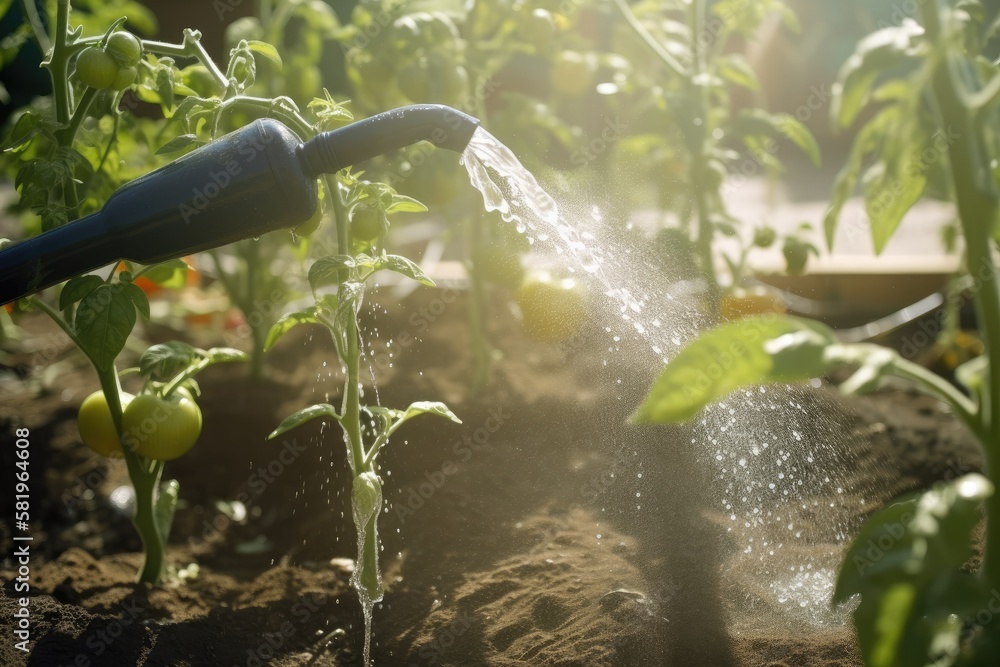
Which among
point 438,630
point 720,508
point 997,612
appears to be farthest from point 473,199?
point 997,612

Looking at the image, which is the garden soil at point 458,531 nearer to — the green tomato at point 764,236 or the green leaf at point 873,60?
the green tomato at point 764,236

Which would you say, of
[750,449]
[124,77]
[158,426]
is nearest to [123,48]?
[124,77]

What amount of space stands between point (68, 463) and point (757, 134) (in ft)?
5.94

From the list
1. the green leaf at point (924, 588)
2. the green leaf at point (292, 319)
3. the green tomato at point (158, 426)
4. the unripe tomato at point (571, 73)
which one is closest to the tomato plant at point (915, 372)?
the green leaf at point (924, 588)

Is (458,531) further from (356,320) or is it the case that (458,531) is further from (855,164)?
(855,164)

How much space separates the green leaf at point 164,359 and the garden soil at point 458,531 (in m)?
0.37

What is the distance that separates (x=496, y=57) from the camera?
2.22m

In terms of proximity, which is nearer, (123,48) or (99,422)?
(123,48)

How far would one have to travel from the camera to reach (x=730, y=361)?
765 mm

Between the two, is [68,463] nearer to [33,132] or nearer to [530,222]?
[33,132]

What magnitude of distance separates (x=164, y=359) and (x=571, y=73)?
145cm

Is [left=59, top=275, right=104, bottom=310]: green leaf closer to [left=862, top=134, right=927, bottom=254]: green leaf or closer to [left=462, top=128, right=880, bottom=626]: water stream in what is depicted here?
[left=462, top=128, right=880, bottom=626]: water stream

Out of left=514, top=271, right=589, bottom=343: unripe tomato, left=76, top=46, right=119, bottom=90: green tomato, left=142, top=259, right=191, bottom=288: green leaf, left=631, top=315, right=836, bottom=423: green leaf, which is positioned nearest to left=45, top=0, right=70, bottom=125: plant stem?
left=76, top=46, right=119, bottom=90: green tomato

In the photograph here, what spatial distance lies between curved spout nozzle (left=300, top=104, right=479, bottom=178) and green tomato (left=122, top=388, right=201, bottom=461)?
516 mm
